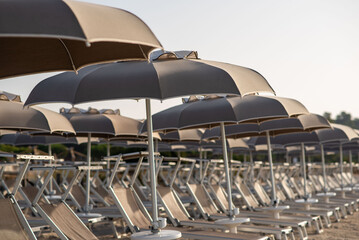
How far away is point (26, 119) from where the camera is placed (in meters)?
5.68

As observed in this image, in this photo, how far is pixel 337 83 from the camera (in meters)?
18.8

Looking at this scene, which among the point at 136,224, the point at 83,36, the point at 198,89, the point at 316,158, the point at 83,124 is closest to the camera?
the point at 83,36

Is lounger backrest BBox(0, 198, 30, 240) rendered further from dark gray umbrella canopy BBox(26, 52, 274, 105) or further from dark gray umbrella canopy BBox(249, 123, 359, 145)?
dark gray umbrella canopy BBox(249, 123, 359, 145)

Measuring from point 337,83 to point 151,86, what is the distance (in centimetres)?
1629

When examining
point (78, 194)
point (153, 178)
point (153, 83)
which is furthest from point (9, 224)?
point (78, 194)

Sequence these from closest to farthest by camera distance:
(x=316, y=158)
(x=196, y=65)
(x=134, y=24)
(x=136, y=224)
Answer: (x=134, y=24) < (x=196, y=65) < (x=136, y=224) < (x=316, y=158)

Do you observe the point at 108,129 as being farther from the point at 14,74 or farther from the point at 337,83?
the point at 337,83

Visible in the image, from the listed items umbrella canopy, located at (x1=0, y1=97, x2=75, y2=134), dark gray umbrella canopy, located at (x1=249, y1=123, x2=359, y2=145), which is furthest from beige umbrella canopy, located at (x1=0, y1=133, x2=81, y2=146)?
dark gray umbrella canopy, located at (x1=249, y1=123, x2=359, y2=145)

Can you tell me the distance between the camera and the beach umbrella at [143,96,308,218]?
18.5 ft

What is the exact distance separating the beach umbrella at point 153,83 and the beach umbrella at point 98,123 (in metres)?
2.75

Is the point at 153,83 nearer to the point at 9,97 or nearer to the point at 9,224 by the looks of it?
the point at 9,224

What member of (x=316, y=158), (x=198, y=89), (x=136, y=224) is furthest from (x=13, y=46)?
(x=316, y=158)

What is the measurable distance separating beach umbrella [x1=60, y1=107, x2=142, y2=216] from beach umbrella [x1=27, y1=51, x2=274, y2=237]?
2754 mm

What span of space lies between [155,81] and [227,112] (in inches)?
75.0
